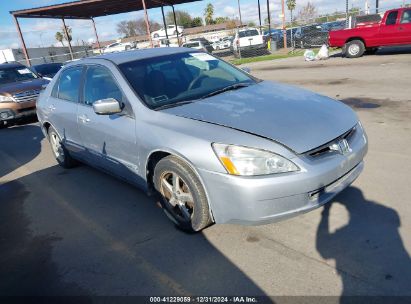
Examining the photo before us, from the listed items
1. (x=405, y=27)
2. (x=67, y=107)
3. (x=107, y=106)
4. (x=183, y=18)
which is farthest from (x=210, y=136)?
(x=183, y=18)

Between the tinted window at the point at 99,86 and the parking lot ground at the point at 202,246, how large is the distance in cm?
Answer: 123

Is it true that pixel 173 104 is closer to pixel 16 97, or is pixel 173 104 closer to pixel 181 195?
pixel 181 195

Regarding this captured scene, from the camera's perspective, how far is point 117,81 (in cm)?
392

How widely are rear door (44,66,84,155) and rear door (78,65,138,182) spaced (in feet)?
0.76

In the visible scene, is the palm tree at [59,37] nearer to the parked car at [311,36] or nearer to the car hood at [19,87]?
the parked car at [311,36]

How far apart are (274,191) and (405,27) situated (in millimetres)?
15150

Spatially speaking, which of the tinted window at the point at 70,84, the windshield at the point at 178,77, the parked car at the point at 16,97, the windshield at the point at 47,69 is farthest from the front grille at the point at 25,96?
the windshield at the point at 178,77

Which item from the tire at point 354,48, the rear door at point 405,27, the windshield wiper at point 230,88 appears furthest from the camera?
the tire at point 354,48

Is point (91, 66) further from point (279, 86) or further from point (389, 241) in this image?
point (389, 241)

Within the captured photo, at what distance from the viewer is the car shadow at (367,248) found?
2.51 meters

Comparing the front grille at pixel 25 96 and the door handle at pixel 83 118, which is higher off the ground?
the door handle at pixel 83 118

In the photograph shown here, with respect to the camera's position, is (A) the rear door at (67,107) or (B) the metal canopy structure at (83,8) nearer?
(A) the rear door at (67,107)

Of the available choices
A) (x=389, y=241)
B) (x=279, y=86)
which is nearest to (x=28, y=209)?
(x=279, y=86)

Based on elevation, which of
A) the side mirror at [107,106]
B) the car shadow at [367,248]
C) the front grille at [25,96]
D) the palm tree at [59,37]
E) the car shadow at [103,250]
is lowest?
the car shadow at [367,248]
